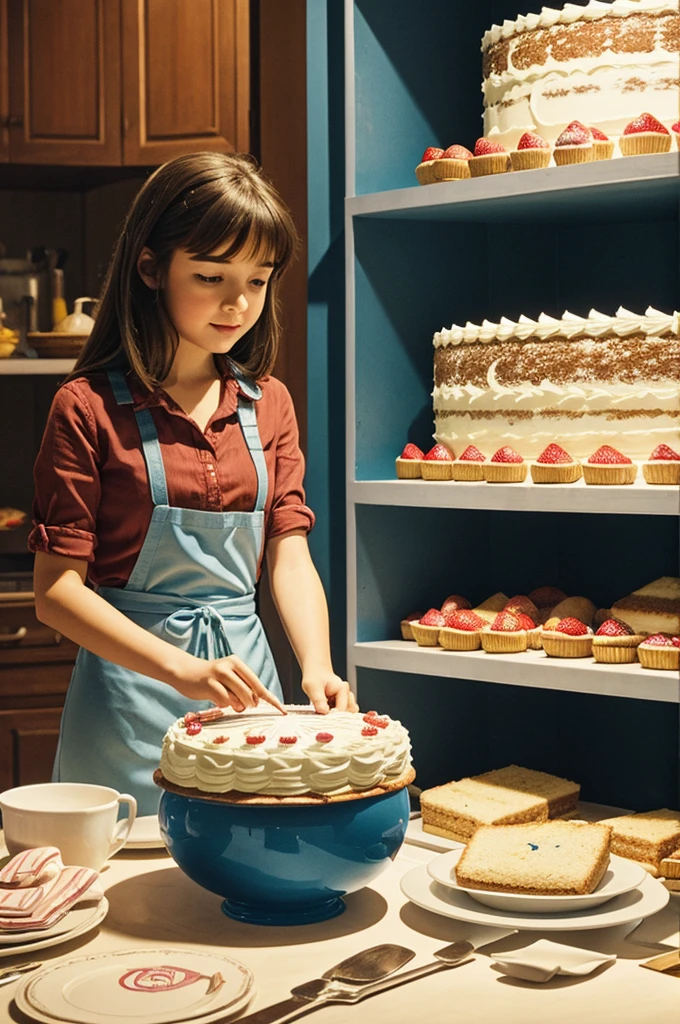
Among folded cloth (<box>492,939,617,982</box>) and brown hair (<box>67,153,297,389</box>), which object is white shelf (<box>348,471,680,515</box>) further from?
folded cloth (<box>492,939,617,982</box>)

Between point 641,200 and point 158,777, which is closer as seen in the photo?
point 158,777

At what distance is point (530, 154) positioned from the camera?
1.79 m

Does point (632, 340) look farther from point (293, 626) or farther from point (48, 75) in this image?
point (48, 75)

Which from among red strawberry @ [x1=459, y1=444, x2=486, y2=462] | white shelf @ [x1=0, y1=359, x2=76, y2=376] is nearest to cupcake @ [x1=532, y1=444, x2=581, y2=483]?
red strawberry @ [x1=459, y1=444, x2=486, y2=462]

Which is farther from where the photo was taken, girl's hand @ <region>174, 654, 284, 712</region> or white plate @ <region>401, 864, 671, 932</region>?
girl's hand @ <region>174, 654, 284, 712</region>

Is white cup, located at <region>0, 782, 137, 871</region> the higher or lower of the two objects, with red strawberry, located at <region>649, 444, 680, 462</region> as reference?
lower

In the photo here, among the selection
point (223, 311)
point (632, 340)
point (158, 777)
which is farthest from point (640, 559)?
point (158, 777)

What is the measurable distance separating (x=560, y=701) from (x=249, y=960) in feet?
3.78

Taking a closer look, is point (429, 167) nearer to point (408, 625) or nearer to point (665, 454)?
point (665, 454)

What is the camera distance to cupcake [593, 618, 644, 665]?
1740 mm

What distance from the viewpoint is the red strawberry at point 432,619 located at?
1.93 meters

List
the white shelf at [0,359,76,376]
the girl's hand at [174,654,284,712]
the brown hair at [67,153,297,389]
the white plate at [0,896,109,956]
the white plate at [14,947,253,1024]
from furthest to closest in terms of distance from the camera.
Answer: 1. the white shelf at [0,359,76,376]
2. the brown hair at [67,153,297,389]
3. the girl's hand at [174,654,284,712]
4. the white plate at [0,896,109,956]
5. the white plate at [14,947,253,1024]

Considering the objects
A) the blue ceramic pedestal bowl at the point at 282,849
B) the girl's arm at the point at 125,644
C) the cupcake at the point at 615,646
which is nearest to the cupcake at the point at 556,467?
the cupcake at the point at 615,646

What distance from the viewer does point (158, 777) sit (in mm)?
1265
